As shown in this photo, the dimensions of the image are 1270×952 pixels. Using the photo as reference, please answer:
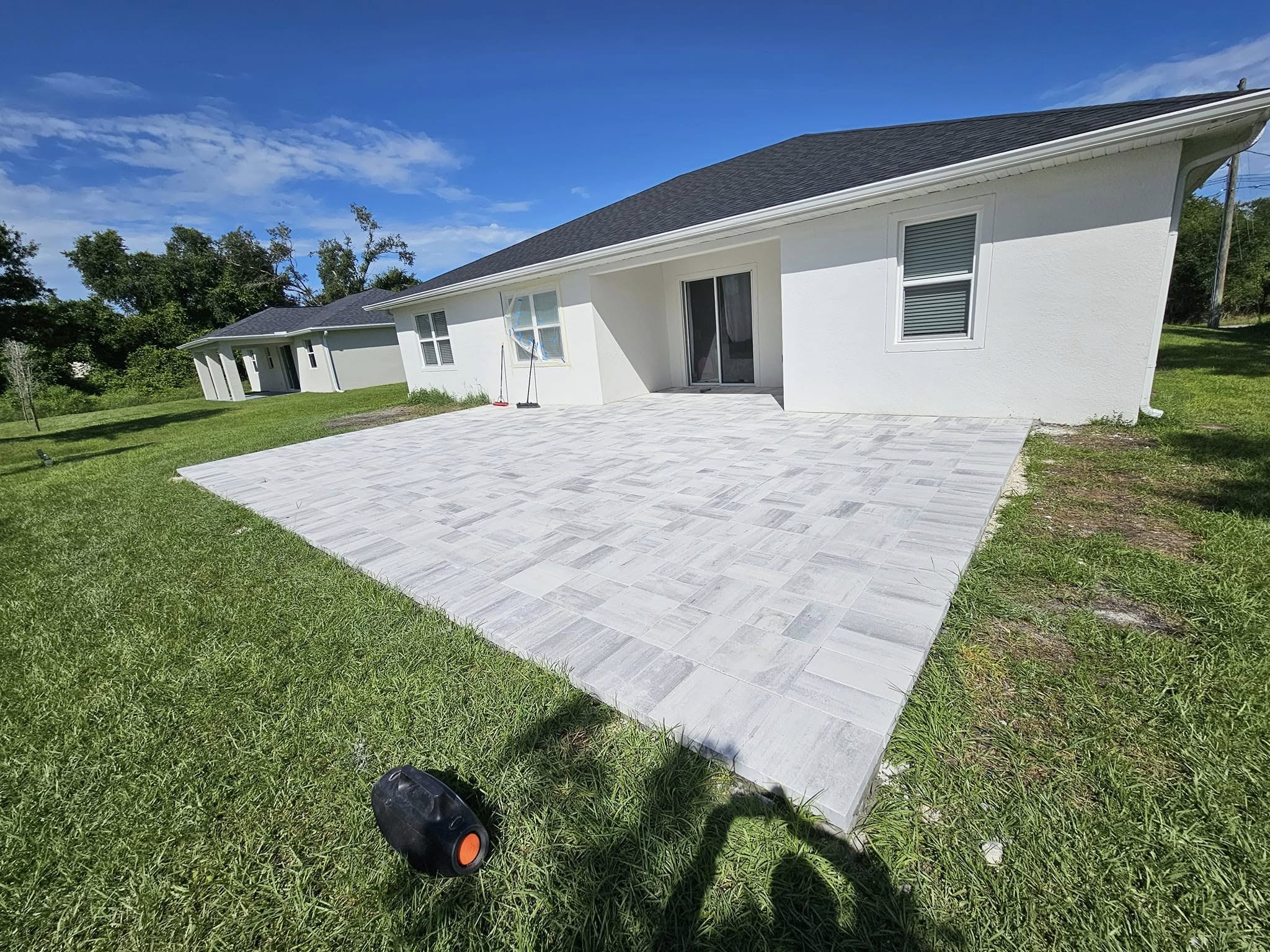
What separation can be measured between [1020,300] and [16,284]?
2165 cm

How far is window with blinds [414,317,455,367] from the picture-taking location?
12.4 m

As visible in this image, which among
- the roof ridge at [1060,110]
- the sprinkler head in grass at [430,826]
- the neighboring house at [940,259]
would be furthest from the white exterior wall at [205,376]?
the sprinkler head in grass at [430,826]

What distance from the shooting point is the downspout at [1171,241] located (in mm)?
4738

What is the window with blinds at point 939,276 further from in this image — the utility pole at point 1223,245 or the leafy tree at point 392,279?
the leafy tree at point 392,279

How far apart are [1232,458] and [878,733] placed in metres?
4.69

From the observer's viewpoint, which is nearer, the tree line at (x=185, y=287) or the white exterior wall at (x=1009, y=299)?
the white exterior wall at (x=1009, y=299)

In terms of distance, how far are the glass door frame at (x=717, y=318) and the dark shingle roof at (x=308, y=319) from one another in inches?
538

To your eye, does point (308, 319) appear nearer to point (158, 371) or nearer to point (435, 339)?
point (158, 371)

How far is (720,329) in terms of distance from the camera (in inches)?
387

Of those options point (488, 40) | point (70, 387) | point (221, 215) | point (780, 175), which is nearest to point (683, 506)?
point (780, 175)

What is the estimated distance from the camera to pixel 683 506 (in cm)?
399

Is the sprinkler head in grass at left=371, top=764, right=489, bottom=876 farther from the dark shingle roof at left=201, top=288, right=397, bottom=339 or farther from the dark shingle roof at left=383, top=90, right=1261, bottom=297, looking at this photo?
the dark shingle roof at left=201, top=288, right=397, bottom=339

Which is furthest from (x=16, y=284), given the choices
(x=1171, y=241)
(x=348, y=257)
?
(x=348, y=257)

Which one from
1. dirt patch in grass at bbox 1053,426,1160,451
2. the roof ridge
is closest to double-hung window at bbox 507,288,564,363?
the roof ridge
